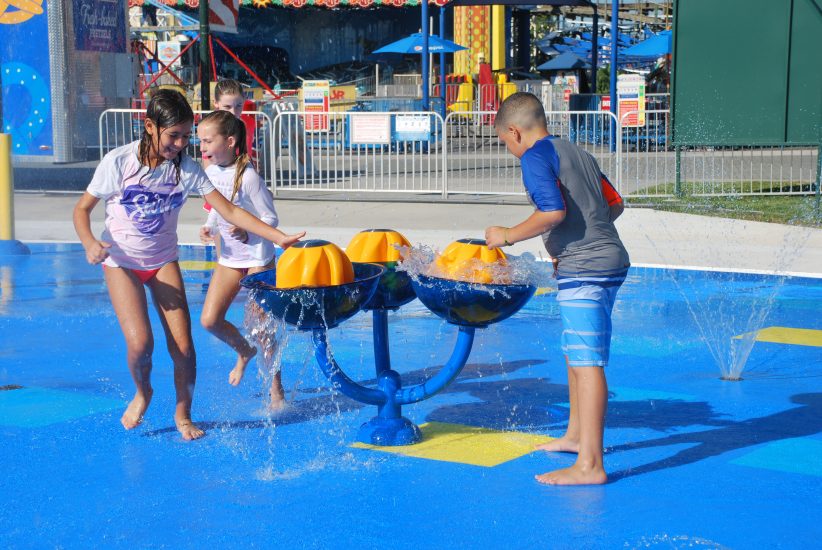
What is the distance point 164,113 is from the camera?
5359mm

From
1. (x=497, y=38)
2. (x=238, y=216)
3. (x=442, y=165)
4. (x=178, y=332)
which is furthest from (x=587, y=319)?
(x=497, y=38)

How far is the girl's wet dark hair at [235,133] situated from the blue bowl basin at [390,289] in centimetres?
106

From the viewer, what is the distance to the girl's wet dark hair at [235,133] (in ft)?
19.6

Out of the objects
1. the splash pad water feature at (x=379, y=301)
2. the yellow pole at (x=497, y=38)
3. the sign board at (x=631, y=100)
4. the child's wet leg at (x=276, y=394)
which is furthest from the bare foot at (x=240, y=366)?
the yellow pole at (x=497, y=38)

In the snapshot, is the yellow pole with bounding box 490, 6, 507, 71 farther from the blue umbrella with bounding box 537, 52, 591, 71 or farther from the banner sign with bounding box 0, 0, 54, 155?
the banner sign with bounding box 0, 0, 54, 155

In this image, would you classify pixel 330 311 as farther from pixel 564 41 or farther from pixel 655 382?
pixel 564 41

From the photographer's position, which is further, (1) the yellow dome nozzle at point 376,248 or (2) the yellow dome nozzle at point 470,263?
(1) the yellow dome nozzle at point 376,248

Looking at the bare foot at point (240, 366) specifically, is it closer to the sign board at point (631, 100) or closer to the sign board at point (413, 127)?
the sign board at point (413, 127)

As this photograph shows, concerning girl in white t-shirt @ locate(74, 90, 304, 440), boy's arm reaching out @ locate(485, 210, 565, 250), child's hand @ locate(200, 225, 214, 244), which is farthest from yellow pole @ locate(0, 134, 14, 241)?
boy's arm reaching out @ locate(485, 210, 565, 250)

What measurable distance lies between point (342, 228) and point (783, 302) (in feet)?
17.9

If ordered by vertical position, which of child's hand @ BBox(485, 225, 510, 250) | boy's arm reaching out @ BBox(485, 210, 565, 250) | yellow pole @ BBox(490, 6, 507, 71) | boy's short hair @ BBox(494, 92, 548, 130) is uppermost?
yellow pole @ BBox(490, 6, 507, 71)

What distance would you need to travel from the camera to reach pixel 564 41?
4284 centimetres

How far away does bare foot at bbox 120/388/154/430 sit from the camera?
5778 mm

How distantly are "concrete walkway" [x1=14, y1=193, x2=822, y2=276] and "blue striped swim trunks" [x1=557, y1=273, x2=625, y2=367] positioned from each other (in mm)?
5511
